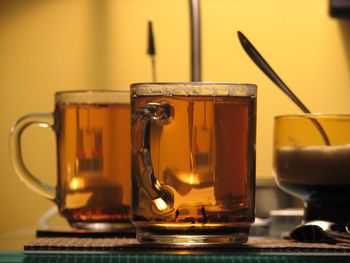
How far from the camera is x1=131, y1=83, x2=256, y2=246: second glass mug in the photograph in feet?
2.07

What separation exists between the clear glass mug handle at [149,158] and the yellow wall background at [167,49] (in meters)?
0.72

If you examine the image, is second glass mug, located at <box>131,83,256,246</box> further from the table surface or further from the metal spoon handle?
the metal spoon handle

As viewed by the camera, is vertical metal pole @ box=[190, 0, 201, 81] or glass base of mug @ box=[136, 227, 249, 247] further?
vertical metal pole @ box=[190, 0, 201, 81]

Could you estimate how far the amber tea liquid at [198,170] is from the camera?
0.63m

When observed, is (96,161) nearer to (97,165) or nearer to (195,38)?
(97,165)

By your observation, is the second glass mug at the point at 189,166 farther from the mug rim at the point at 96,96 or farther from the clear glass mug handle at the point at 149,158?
the mug rim at the point at 96,96

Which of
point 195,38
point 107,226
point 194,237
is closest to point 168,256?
point 194,237

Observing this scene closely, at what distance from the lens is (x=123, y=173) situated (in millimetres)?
786

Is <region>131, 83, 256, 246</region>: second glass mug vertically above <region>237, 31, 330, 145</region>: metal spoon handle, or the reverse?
<region>237, 31, 330, 145</region>: metal spoon handle

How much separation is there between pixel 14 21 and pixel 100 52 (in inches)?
6.0

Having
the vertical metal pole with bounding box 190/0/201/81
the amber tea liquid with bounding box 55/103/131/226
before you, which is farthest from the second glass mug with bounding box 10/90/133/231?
the vertical metal pole with bounding box 190/0/201/81

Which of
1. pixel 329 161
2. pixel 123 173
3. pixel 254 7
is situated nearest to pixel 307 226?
pixel 329 161

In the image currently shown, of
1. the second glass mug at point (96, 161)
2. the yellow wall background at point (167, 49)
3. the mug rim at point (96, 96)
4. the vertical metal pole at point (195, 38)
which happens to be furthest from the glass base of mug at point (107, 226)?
the yellow wall background at point (167, 49)

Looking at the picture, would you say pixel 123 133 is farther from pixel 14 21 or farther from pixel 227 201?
pixel 14 21
